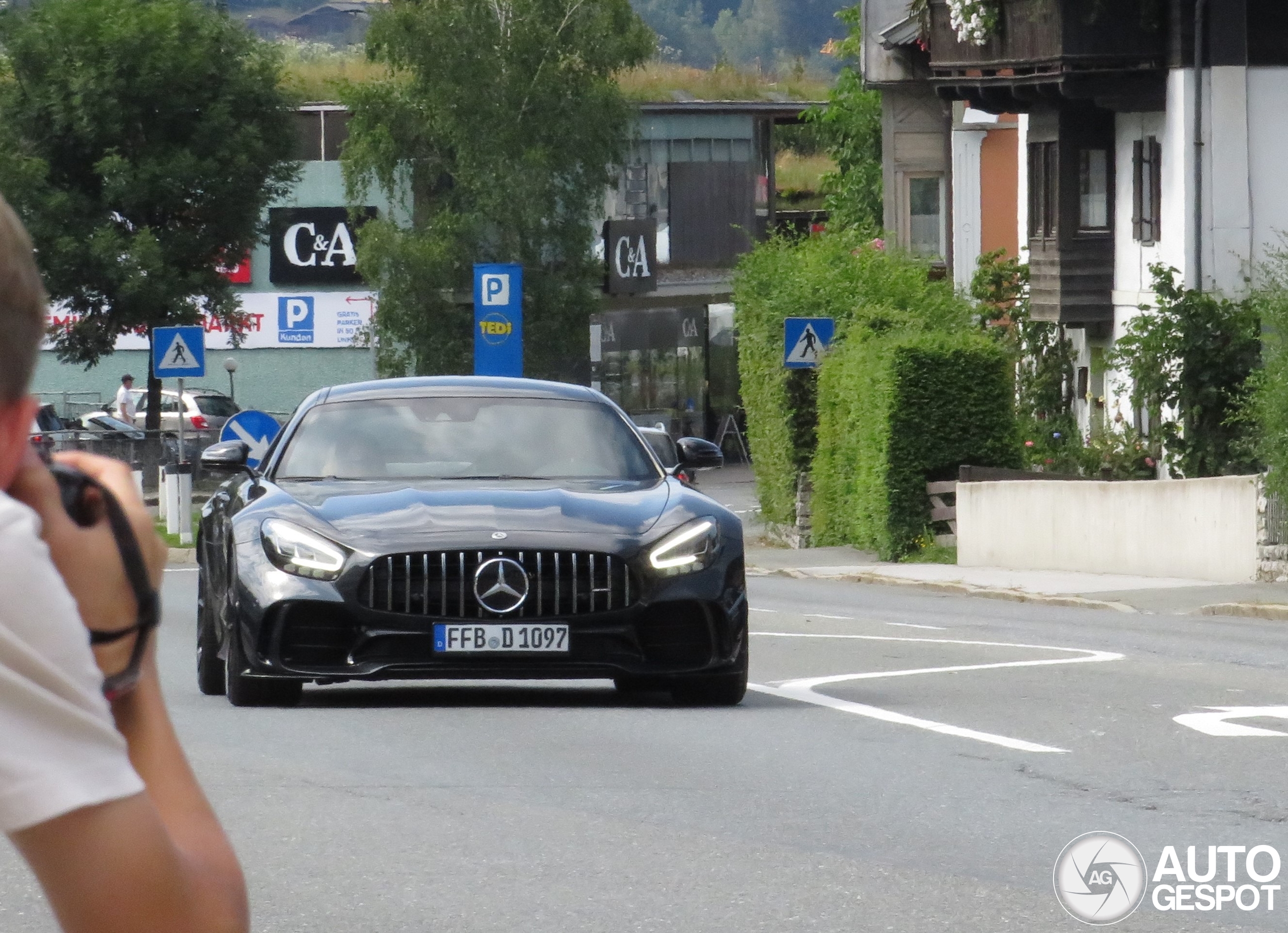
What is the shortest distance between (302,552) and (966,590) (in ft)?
52.0

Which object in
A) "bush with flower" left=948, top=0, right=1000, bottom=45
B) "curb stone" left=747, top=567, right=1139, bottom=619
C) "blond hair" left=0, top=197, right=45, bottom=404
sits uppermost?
"bush with flower" left=948, top=0, right=1000, bottom=45

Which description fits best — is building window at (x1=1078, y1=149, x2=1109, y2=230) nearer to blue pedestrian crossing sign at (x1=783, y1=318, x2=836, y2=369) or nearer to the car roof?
blue pedestrian crossing sign at (x1=783, y1=318, x2=836, y2=369)

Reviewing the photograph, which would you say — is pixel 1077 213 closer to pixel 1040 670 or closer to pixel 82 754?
pixel 1040 670

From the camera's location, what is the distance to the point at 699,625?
10.5 m

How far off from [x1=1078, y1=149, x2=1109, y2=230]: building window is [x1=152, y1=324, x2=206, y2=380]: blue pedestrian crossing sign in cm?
1378

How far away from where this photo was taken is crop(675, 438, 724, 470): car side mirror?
11867mm

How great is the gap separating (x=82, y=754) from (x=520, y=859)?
511cm

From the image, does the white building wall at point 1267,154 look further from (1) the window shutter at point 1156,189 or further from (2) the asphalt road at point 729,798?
(2) the asphalt road at point 729,798

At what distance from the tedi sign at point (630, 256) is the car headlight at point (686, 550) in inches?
2050

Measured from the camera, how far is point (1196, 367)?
3278 cm

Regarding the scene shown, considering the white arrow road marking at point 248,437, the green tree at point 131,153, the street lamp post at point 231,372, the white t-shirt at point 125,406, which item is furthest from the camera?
the street lamp post at point 231,372

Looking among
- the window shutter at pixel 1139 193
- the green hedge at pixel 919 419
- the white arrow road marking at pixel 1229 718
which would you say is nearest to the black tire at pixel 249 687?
the white arrow road marking at pixel 1229 718

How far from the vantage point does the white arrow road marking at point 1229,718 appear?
10406 millimetres

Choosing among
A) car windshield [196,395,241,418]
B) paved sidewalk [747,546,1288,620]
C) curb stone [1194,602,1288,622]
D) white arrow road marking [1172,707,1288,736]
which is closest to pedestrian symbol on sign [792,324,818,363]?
paved sidewalk [747,546,1288,620]
